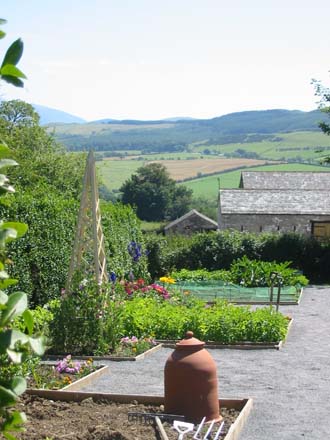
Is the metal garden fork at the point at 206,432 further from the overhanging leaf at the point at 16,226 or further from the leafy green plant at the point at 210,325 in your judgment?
the leafy green plant at the point at 210,325

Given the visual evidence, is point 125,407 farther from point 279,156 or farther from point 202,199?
point 279,156

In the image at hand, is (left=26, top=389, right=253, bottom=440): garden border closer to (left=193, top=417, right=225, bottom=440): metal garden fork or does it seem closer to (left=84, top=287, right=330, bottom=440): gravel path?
(left=84, top=287, right=330, bottom=440): gravel path

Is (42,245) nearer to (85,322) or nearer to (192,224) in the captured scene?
(85,322)

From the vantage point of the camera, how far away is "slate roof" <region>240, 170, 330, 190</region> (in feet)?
158

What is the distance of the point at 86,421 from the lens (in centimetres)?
785

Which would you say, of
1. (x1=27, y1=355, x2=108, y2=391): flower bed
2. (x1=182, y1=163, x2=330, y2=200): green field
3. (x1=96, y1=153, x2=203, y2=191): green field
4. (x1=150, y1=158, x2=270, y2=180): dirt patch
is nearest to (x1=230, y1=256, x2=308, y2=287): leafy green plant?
(x1=27, y1=355, x2=108, y2=391): flower bed

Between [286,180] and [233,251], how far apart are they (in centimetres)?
2135

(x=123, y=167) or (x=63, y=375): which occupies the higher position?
(x=63, y=375)

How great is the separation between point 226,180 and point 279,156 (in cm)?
3402

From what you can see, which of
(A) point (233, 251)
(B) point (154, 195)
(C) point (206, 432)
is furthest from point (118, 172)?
(C) point (206, 432)

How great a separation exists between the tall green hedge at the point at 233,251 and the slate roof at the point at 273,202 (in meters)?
9.87

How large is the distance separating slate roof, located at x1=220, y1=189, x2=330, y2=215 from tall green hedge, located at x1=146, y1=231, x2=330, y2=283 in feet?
32.4

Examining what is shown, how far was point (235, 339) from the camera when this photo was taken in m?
14.2

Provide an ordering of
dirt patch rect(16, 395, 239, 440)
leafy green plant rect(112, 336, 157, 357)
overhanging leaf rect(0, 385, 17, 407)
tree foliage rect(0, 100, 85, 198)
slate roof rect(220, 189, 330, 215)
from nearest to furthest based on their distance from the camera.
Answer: overhanging leaf rect(0, 385, 17, 407), dirt patch rect(16, 395, 239, 440), leafy green plant rect(112, 336, 157, 357), tree foliage rect(0, 100, 85, 198), slate roof rect(220, 189, 330, 215)
